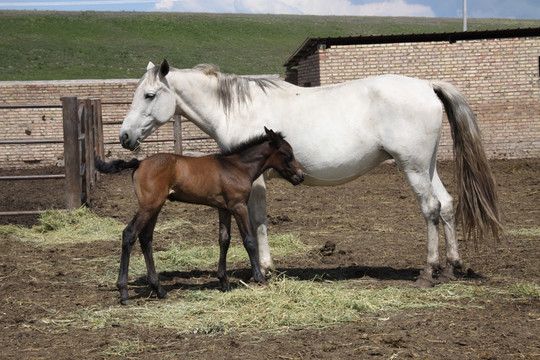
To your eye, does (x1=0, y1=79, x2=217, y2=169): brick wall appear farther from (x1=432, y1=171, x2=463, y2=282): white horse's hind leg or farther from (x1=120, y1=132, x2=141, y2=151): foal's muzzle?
(x1=432, y1=171, x2=463, y2=282): white horse's hind leg

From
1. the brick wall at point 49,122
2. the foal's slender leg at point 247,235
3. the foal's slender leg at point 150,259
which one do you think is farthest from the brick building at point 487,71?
the foal's slender leg at point 150,259

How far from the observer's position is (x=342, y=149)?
19.3 feet

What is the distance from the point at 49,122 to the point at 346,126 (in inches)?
552

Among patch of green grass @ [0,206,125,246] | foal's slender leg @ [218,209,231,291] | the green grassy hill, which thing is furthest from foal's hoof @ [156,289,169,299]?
the green grassy hill

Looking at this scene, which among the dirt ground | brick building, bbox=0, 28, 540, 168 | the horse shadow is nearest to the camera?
the dirt ground

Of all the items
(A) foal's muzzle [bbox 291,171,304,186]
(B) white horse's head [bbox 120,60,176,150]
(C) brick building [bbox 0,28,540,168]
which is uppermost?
(C) brick building [bbox 0,28,540,168]

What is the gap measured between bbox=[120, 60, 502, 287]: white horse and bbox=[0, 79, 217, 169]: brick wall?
11785mm

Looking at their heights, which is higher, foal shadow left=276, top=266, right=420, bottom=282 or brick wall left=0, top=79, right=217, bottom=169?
brick wall left=0, top=79, right=217, bottom=169

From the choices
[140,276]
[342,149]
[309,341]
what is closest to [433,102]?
[342,149]

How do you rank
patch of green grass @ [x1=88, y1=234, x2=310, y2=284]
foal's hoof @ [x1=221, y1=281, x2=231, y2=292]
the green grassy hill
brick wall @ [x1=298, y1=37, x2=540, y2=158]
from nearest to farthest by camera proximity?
foal's hoof @ [x1=221, y1=281, x2=231, y2=292]
patch of green grass @ [x1=88, y1=234, x2=310, y2=284]
brick wall @ [x1=298, y1=37, x2=540, y2=158]
the green grassy hill

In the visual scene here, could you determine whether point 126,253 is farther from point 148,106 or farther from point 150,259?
point 148,106

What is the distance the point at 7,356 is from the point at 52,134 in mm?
14809

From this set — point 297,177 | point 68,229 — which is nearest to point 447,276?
point 297,177

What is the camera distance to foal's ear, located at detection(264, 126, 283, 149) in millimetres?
5578
